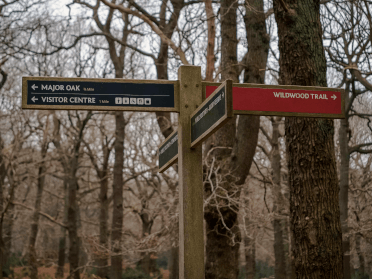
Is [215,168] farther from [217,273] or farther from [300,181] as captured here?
[300,181]

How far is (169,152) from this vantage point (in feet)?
11.9

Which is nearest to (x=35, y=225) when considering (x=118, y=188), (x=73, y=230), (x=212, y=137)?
(x=73, y=230)

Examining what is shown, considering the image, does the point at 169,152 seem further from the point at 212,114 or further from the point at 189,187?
the point at 212,114

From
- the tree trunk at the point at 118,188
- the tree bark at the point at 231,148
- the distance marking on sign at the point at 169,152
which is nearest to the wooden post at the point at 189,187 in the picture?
the distance marking on sign at the point at 169,152

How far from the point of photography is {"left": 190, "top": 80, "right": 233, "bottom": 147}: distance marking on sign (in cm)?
250

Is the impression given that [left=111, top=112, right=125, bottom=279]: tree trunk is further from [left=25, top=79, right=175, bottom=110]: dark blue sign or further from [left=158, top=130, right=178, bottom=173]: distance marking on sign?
[left=25, top=79, right=175, bottom=110]: dark blue sign

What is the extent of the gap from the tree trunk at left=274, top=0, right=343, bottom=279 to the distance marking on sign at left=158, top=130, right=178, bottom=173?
1.47 m

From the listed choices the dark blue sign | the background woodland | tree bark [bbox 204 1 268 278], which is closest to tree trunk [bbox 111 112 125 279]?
the background woodland

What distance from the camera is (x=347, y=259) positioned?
15.5 m

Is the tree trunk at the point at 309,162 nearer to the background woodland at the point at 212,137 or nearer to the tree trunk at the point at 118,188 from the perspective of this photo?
the background woodland at the point at 212,137

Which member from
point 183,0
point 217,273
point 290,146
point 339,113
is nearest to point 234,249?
point 217,273

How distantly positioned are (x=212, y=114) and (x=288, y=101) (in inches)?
28.9

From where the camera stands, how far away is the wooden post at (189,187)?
294 cm

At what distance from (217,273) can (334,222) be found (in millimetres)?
→ 3626
